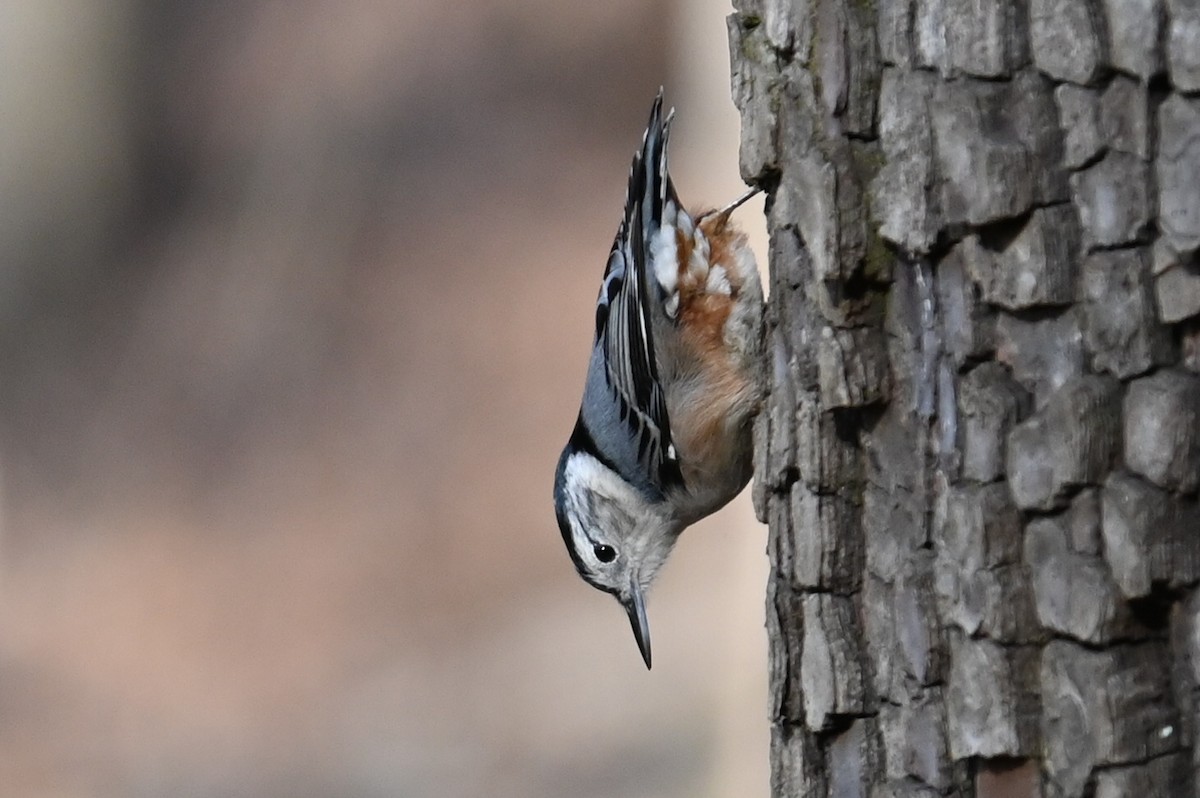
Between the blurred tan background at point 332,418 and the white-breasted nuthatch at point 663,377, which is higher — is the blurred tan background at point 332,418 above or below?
above

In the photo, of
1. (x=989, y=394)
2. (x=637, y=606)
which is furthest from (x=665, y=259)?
(x=989, y=394)

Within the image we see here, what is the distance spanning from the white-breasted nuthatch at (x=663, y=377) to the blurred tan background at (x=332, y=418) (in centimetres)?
187

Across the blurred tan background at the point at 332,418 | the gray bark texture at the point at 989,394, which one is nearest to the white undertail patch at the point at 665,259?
the gray bark texture at the point at 989,394

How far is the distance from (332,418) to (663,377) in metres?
2.52

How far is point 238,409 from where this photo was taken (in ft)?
15.4

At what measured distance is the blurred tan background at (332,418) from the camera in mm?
4547

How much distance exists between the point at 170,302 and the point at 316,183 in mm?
667

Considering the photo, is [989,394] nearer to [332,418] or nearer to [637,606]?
[637,606]

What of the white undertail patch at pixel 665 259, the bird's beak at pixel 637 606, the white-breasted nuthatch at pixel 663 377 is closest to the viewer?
the white-breasted nuthatch at pixel 663 377

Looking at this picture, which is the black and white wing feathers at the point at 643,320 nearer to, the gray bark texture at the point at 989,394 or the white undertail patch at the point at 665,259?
the white undertail patch at the point at 665,259

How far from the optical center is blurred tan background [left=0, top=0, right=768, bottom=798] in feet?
14.9

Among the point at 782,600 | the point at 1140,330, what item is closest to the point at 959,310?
the point at 1140,330

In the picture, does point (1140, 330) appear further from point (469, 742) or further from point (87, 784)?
point (87, 784)

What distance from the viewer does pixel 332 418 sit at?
4691 millimetres
